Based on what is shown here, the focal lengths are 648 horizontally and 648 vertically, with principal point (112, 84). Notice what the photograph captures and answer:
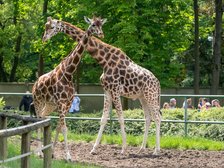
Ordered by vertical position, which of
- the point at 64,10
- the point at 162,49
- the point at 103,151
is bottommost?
the point at 103,151

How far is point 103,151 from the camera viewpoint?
47.5 ft

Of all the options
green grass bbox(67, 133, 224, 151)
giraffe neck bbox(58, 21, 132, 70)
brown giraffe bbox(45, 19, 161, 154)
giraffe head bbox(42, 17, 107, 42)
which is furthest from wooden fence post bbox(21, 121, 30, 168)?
green grass bbox(67, 133, 224, 151)

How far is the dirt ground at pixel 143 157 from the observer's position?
41.1 feet

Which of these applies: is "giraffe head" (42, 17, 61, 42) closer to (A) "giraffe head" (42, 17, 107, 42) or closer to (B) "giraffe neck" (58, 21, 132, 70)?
(A) "giraffe head" (42, 17, 107, 42)

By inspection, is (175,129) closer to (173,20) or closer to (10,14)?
(173,20)

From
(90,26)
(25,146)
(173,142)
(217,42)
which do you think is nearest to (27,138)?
(25,146)

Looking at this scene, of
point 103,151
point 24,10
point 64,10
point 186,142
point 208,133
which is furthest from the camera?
point 24,10

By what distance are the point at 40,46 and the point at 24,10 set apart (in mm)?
6605

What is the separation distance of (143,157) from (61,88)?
2.33 meters

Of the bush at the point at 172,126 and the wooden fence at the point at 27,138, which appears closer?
the wooden fence at the point at 27,138

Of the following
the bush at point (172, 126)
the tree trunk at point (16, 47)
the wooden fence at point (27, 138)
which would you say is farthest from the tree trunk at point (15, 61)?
the wooden fence at point (27, 138)

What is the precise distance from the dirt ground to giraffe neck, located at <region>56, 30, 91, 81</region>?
1727mm

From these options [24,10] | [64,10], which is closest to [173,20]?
[64,10]

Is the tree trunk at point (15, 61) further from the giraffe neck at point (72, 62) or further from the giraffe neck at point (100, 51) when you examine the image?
the giraffe neck at point (72, 62)
